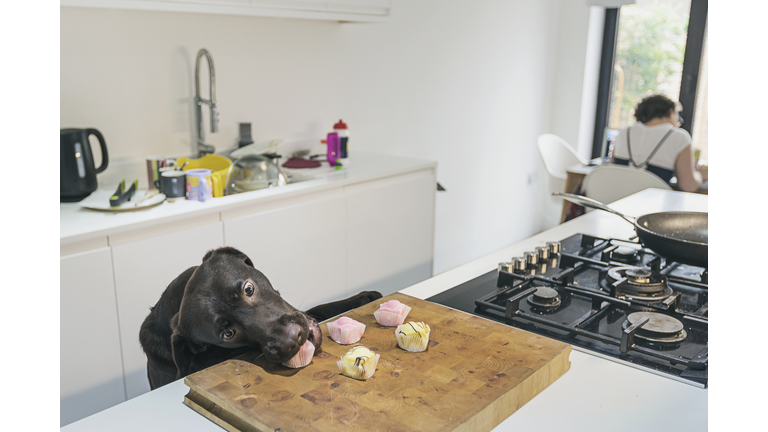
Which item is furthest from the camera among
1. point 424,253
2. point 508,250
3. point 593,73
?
point 593,73

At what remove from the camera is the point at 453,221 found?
4.14m

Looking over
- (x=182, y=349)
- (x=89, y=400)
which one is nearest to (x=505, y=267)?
(x=182, y=349)

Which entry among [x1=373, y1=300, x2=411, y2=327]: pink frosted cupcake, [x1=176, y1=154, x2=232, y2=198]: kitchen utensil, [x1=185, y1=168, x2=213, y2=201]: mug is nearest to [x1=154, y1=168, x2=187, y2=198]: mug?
[x1=185, y1=168, x2=213, y2=201]: mug

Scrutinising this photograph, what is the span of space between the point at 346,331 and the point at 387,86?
263cm

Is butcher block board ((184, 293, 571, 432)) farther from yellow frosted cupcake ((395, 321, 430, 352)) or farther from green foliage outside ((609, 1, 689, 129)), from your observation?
green foliage outside ((609, 1, 689, 129))

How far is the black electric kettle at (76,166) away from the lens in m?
2.00

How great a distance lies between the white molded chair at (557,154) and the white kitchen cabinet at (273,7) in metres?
1.89

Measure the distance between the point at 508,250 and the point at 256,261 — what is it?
99 cm

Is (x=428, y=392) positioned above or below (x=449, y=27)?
below

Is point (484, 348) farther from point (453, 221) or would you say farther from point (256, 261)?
point (453, 221)

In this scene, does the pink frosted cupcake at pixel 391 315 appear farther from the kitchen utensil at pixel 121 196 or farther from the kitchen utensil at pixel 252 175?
the kitchen utensil at pixel 252 175

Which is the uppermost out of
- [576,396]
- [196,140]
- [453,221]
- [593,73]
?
[593,73]

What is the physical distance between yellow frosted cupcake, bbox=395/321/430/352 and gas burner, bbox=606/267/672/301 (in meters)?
0.55
